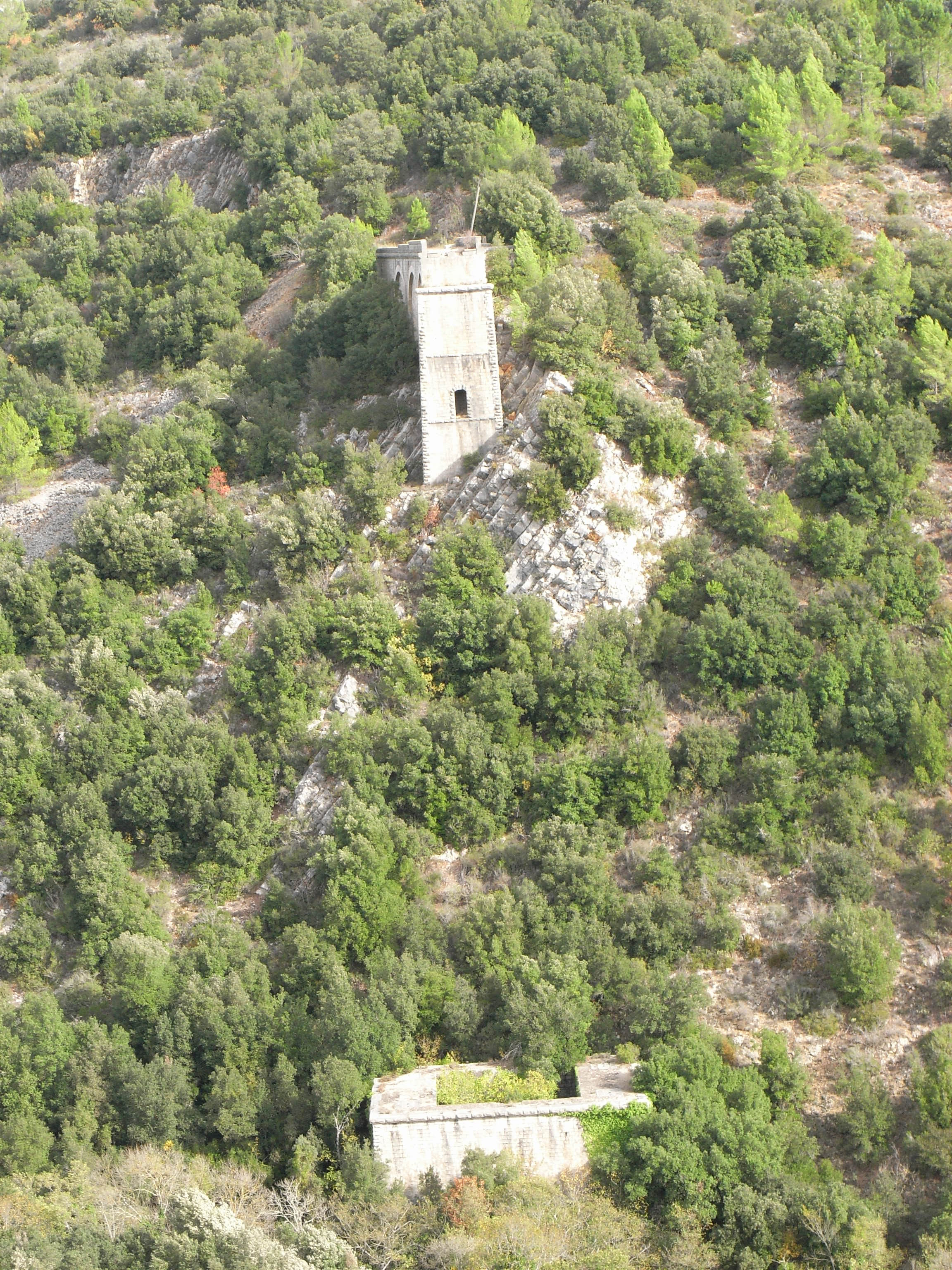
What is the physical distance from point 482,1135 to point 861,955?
999cm

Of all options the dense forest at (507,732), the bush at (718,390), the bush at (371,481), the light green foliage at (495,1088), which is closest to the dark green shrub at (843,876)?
the dense forest at (507,732)

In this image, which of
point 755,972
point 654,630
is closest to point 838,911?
point 755,972

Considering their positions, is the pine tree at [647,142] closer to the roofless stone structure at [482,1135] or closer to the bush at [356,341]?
the bush at [356,341]

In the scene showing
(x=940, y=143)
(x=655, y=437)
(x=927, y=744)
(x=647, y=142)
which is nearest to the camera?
(x=927, y=744)

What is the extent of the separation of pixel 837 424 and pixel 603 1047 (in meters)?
20.9

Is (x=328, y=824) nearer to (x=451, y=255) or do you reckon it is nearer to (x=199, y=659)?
(x=199, y=659)

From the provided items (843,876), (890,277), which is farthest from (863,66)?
(843,876)

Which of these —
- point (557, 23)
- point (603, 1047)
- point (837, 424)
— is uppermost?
point (557, 23)

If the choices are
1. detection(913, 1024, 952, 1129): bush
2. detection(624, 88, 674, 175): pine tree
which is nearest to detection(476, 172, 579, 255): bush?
detection(624, 88, 674, 175): pine tree

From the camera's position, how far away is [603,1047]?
1405 inches

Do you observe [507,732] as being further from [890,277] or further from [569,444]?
[890,277]

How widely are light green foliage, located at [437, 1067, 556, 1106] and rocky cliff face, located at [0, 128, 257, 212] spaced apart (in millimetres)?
44339

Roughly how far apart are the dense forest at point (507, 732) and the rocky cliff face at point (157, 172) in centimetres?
665

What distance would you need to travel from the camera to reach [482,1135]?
33250 millimetres
